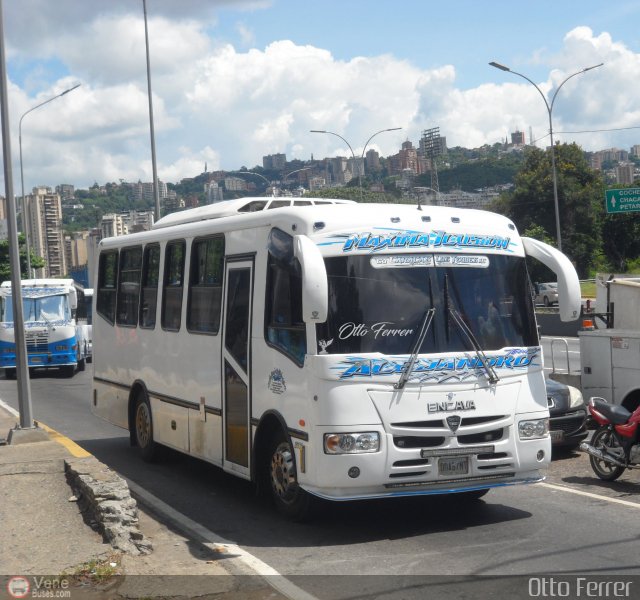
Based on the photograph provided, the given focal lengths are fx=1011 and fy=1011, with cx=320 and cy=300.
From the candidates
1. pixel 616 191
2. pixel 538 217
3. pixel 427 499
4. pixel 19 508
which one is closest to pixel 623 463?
pixel 427 499

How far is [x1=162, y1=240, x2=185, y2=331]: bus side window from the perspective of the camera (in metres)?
11.8

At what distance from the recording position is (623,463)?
10.4 metres

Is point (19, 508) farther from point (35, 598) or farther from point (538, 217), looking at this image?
point (538, 217)

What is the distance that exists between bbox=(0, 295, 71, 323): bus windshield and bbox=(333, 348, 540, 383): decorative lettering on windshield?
81.8 feet

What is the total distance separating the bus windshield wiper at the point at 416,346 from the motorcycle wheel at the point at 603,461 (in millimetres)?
3191

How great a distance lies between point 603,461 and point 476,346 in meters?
2.91

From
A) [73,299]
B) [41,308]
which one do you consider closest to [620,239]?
[73,299]

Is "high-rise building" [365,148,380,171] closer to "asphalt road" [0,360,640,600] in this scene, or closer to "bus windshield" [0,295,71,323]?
"bus windshield" [0,295,71,323]

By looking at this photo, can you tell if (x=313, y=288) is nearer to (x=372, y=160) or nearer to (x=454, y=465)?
(x=454, y=465)

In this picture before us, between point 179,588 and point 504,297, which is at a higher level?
point 504,297

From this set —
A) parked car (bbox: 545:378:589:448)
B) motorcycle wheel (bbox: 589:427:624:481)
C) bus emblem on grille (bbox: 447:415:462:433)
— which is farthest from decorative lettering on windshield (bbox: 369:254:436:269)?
parked car (bbox: 545:378:589:448)

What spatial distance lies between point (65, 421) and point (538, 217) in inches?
2285

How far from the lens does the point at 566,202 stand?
2778 inches

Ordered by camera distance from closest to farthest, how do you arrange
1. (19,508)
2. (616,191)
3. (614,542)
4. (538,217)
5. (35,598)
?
1. (35,598)
2. (614,542)
3. (19,508)
4. (616,191)
5. (538,217)
